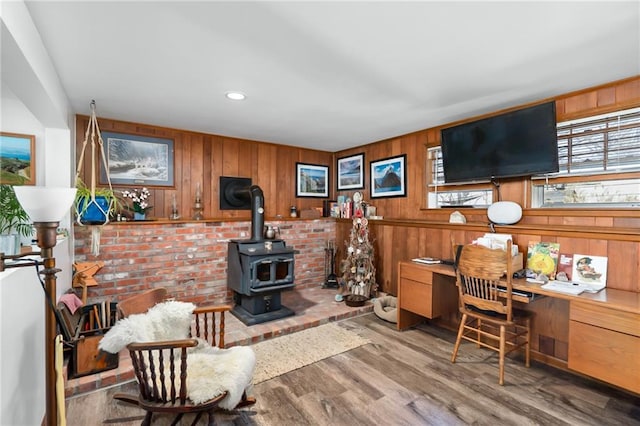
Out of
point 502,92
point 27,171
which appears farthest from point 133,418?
point 502,92

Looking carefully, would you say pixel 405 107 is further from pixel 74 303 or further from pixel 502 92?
pixel 74 303

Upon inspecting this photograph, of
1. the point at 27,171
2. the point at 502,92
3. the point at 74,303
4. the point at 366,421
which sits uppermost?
the point at 502,92

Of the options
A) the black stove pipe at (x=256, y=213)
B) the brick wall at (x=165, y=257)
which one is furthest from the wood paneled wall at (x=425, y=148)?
the black stove pipe at (x=256, y=213)

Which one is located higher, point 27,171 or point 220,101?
point 220,101

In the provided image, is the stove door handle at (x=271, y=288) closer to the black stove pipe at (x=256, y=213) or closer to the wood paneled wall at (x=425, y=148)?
the black stove pipe at (x=256, y=213)

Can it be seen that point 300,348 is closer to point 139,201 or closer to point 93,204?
point 93,204

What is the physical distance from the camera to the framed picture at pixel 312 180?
16.3 feet

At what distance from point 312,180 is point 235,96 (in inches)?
98.5

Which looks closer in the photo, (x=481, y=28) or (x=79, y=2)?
(x=79, y=2)

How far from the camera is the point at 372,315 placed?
12.6 ft

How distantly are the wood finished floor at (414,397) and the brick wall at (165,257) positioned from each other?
1351 millimetres

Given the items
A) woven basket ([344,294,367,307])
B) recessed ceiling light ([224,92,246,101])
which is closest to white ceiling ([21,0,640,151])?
recessed ceiling light ([224,92,246,101])

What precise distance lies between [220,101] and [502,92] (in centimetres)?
247

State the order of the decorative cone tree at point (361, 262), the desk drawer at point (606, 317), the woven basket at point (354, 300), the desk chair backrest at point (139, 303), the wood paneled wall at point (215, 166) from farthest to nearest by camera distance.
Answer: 1. the decorative cone tree at point (361, 262)
2. the woven basket at point (354, 300)
3. the wood paneled wall at point (215, 166)
4. the desk chair backrest at point (139, 303)
5. the desk drawer at point (606, 317)
